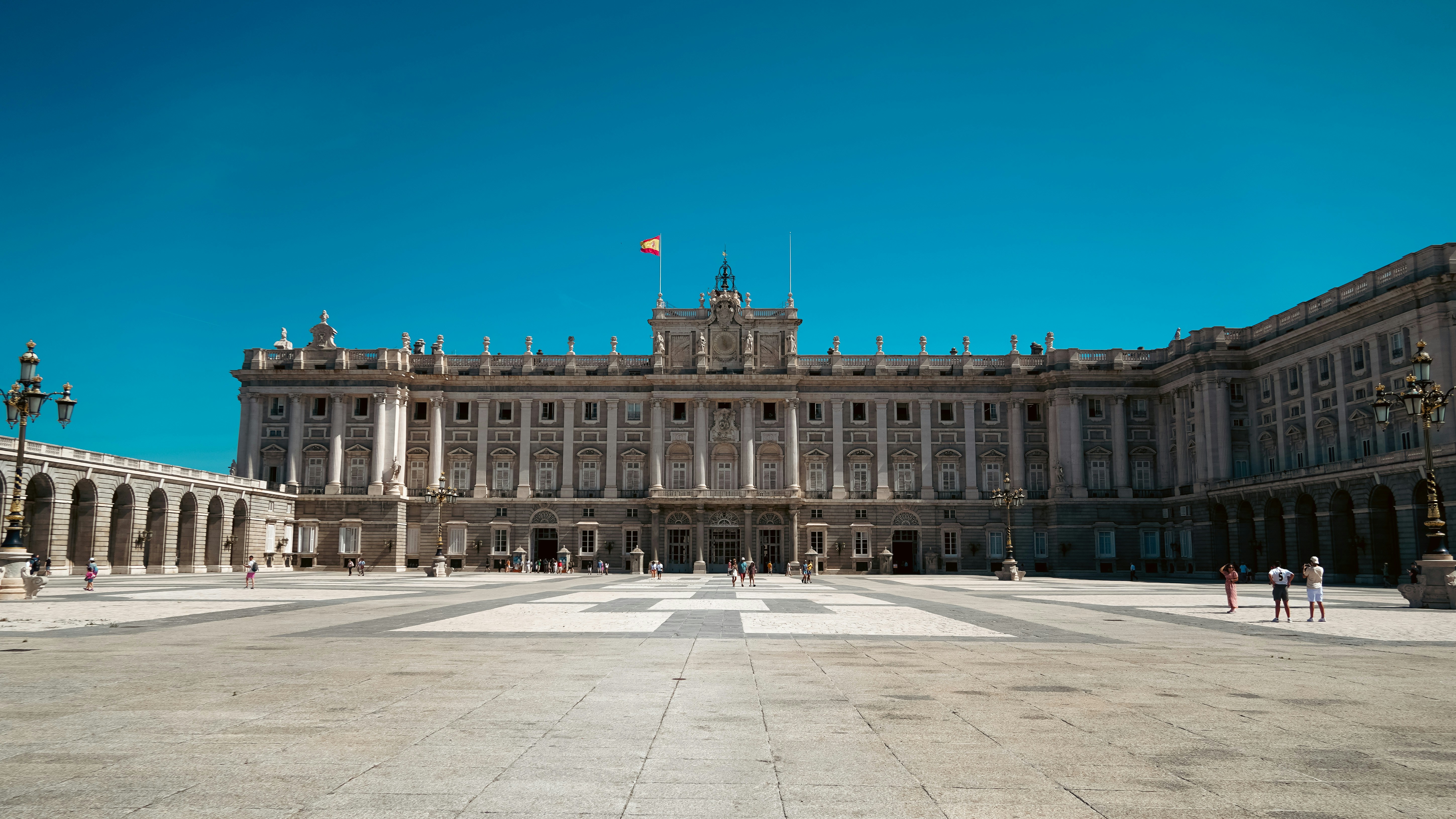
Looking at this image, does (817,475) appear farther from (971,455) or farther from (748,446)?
(971,455)

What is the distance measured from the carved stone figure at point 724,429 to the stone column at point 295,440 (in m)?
31.4

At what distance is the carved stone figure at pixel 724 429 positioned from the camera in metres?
77.6

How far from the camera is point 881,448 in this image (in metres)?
77.9

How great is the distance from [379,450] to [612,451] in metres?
17.8

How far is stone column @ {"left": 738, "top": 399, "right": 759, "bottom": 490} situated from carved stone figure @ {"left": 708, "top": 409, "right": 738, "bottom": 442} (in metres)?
0.72

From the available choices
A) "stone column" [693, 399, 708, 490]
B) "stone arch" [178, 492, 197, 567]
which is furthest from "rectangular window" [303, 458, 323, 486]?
"stone column" [693, 399, 708, 490]

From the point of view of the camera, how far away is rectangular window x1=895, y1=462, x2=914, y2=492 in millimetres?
77688

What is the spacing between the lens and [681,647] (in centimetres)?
1741

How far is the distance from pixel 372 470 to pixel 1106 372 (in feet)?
186

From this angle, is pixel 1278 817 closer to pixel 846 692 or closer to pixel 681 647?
pixel 846 692

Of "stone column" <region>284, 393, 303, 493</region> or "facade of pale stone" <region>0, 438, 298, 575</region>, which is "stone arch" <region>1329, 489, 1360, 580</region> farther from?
"stone column" <region>284, 393, 303, 493</region>

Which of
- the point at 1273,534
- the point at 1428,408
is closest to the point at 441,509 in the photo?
the point at 1273,534

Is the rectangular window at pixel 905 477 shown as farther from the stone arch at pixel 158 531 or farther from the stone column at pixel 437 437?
the stone arch at pixel 158 531

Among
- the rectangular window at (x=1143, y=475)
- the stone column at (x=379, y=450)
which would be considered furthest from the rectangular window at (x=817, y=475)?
the stone column at (x=379, y=450)
